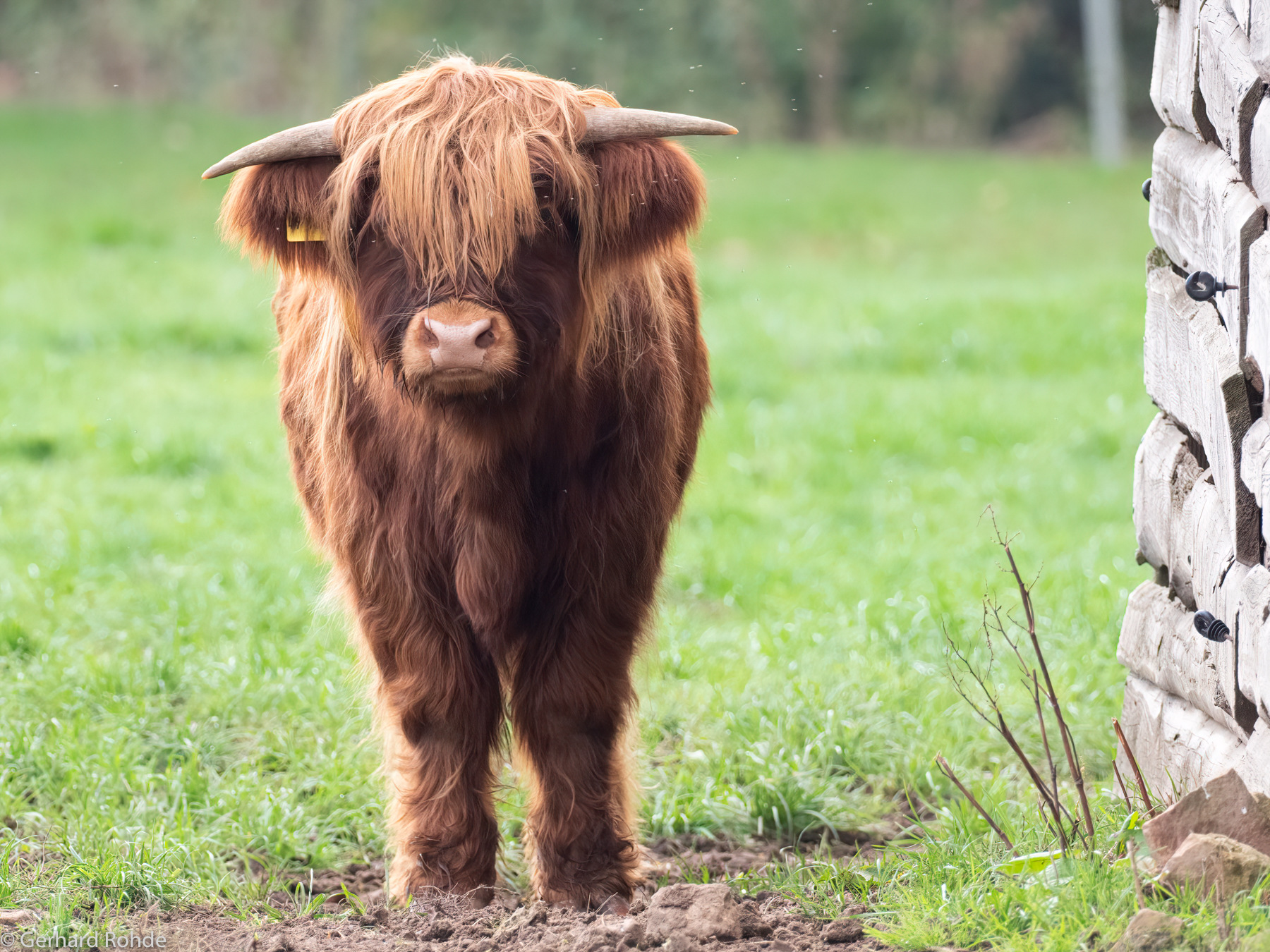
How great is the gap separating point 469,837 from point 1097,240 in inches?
549

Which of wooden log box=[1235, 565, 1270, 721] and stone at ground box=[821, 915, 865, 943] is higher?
wooden log box=[1235, 565, 1270, 721]

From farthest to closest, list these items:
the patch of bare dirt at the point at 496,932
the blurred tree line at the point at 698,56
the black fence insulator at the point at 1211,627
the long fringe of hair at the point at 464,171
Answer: the blurred tree line at the point at 698,56
the long fringe of hair at the point at 464,171
the black fence insulator at the point at 1211,627
the patch of bare dirt at the point at 496,932

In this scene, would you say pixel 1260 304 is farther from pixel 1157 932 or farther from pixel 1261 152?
pixel 1157 932

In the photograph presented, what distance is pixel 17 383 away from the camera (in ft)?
26.4

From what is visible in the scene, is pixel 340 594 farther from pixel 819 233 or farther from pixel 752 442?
pixel 819 233

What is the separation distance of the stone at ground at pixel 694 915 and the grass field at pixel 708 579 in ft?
0.98

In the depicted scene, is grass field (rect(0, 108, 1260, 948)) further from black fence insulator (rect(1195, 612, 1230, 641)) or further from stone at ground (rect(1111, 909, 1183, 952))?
black fence insulator (rect(1195, 612, 1230, 641))

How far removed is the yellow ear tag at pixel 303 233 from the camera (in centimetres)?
287

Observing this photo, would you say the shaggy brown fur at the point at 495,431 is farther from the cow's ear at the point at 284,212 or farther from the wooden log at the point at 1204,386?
the wooden log at the point at 1204,386

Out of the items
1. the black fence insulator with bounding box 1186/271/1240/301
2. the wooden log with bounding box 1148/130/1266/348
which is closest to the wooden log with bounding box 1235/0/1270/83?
the wooden log with bounding box 1148/130/1266/348

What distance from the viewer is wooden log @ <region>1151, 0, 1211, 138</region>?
8.77ft

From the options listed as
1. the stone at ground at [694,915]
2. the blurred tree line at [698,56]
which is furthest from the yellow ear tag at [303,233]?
the blurred tree line at [698,56]

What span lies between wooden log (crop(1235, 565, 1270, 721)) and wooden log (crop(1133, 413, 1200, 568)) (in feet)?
1.62

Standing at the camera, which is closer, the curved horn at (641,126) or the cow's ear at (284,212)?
the curved horn at (641,126)
